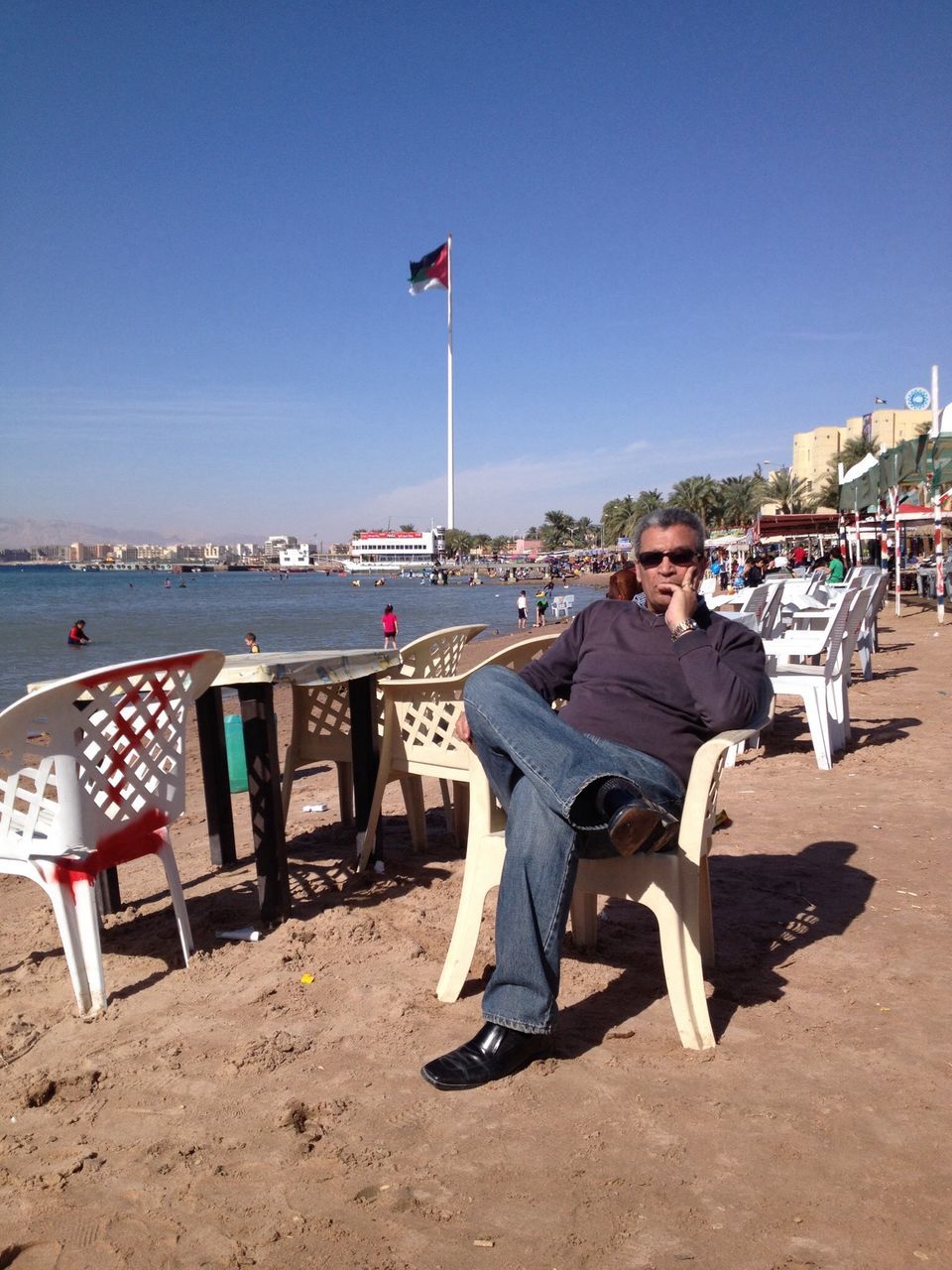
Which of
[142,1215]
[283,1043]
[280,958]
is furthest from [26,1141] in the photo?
[280,958]

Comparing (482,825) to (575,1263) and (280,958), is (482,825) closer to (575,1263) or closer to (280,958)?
(280,958)

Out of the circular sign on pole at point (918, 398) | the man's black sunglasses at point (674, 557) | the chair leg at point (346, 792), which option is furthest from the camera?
the circular sign on pole at point (918, 398)

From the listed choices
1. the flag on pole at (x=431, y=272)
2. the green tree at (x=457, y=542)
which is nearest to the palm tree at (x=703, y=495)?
the flag on pole at (x=431, y=272)

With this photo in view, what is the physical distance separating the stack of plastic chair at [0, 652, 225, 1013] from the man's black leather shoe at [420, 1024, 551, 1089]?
1.11 meters

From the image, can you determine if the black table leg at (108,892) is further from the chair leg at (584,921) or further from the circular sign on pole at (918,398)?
the circular sign on pole at (918,398)

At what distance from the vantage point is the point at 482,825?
2547 millimetres

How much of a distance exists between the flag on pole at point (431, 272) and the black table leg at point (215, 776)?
58.5 metres

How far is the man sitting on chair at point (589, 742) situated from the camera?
7.12ft

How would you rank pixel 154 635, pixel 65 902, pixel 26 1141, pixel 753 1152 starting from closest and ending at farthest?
pixel 753 1152 → pixel 26 1141 → pixel 65 902 → pixel 154 635

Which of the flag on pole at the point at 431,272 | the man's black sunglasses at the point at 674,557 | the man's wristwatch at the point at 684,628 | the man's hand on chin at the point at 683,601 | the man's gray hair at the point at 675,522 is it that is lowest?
the man's wristwatch at the point at 684,628

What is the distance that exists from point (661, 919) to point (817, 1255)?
83 centimetres

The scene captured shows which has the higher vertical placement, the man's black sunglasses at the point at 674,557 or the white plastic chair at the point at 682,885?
the man's black sunglasses at the point at 674,557

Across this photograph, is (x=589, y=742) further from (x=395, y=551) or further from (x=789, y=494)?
(x=395, y=551)

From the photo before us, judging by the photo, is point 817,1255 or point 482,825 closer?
point 817,1255
